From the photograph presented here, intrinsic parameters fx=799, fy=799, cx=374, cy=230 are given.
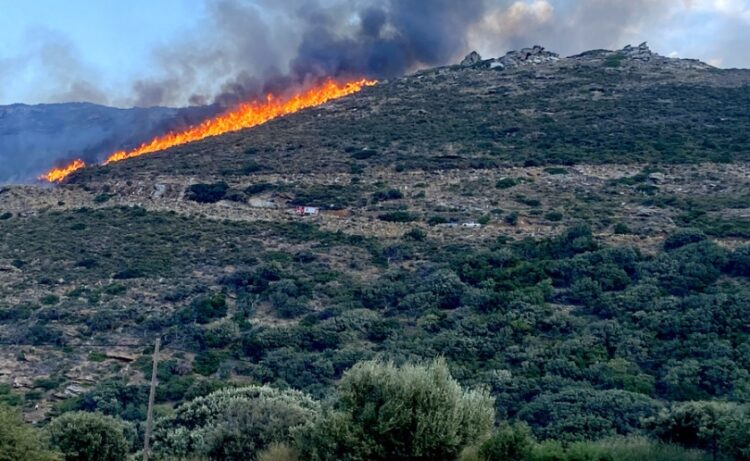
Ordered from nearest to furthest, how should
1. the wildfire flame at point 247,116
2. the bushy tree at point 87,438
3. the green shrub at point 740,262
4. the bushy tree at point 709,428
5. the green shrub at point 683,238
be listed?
the bushy tree at point 709,428 < the bushy tree at point 87,438 < the green shrub at point 740,262 < the green shrub at point 683,238 < the wildfire flame at point 247,116

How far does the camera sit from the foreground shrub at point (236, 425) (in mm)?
18734

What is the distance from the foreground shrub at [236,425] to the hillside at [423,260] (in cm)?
470

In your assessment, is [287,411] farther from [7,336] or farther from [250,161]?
[250,161]

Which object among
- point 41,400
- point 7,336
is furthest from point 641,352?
point 7,336

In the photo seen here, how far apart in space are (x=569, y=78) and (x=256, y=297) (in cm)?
5027

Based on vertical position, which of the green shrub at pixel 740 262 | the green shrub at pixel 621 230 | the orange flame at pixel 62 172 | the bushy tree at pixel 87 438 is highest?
the orange flame at pixel 62 172

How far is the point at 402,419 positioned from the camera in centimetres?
1565

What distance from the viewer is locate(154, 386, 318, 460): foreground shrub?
18734 mm

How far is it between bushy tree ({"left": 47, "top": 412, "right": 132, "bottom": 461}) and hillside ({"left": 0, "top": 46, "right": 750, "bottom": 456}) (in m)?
6.89

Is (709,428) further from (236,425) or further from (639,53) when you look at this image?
(639,53)

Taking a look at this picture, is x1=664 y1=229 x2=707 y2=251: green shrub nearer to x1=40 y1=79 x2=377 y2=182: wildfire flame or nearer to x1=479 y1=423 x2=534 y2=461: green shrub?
x1=479 y1=423 x2=534 y2=461: green shrub

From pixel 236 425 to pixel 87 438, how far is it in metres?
3.32

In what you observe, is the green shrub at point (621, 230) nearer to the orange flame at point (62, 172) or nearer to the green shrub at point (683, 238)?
the green shrub at point (683, 238)

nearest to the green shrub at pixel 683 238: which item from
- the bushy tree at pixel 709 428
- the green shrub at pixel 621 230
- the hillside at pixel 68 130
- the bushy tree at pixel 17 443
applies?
the green shrub at pixel 621 230
